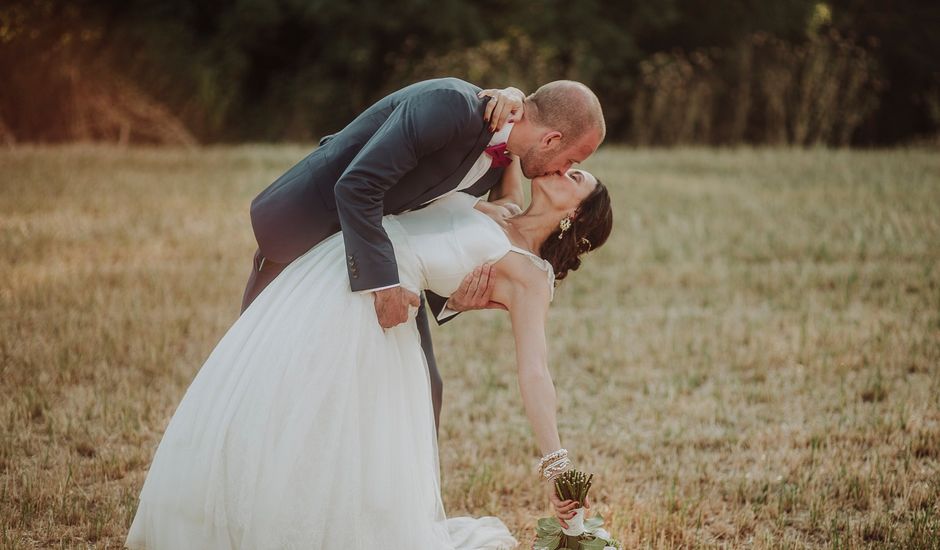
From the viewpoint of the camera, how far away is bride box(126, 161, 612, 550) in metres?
3.47

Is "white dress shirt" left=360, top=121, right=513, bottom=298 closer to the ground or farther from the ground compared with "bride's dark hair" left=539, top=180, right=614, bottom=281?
farther from the ground

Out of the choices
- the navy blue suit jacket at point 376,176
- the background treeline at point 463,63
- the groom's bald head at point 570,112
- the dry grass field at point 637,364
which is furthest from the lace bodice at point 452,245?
the background treeline at point 463,63

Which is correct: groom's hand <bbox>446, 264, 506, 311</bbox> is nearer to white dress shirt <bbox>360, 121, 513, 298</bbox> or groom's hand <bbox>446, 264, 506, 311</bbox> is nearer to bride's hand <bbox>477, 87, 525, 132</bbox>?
white dress shirt <bbox>360, 121, 513, 298</bbox>

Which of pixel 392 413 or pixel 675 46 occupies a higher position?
pixel 675 46

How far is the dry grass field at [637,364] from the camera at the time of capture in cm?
451

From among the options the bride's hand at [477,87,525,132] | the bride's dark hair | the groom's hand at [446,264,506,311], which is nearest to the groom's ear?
the bride's hand at [477,87,525,132]

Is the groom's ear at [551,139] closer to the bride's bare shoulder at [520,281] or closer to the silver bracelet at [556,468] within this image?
the bride's bare shoulder at [520,281]

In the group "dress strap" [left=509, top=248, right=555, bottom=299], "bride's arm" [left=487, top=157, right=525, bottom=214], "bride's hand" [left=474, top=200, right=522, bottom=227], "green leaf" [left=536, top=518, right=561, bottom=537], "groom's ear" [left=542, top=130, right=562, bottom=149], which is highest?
"groom's ear" [left=542, top=130, right=562, bottom=149]

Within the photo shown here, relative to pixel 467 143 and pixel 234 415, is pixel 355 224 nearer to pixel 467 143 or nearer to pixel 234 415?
pixel 467 143

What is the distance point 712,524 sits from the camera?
4.43 m

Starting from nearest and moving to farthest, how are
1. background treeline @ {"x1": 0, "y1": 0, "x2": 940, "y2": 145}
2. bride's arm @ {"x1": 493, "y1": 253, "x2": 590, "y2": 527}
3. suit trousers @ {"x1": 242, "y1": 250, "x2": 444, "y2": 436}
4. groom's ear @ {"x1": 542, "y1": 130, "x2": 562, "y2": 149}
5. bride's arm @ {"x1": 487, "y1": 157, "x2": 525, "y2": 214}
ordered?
1. bride's arm @ {"x1": 493, "y1": 253, "x2": 590, "y2": 527}
2. groom's ear @ {"x1": 542, "y1": 130, "x2": 562, "y2": 149}
3. suit trousers @ {"x1": 242, "y1": 250, "x2": 444, "y2": 436}
4. bride's arm @ {"x1": 487, "y1": 157, "x2": 525, "y2": 214}
5. background treeline @ {"x1": 0, "y1": 0, "x2": 940, "y2": 145}

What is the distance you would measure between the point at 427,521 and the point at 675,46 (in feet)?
76.7

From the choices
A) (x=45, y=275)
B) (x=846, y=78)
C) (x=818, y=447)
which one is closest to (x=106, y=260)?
(x=45, y=275)

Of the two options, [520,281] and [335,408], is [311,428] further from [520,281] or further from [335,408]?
[520,281]
